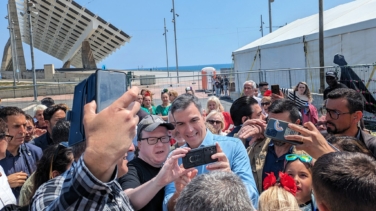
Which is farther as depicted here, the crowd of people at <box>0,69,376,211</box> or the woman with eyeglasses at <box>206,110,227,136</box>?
the woman with eyeglasses at <box>206,110,227,136</box>

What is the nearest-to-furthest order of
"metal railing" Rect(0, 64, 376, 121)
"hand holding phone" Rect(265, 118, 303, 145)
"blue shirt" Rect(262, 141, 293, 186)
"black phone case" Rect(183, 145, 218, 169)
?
1. "black phone case" Rect(183, 145, 218, 169)
2. "hand holding phone" Rect(265, 118, 303, 145)
3. "blue shirt" Rect(262, 141, 293, 186)
4. "metal railing" Rect(0, 64, 376, 121)

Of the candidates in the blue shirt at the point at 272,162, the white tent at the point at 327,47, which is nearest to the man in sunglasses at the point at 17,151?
the blue shirt at the point at 272,162

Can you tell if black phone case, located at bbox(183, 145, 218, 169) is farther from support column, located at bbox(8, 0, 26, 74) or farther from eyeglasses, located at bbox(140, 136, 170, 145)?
support column, located at bbox(8, 0, 26, 74)

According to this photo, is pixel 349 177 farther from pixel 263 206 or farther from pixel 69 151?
pixel 69 151

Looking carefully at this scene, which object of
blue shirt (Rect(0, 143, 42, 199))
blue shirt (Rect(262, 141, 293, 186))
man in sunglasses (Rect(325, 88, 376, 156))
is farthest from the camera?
blue shirt (Rect(0, 143, 42, 199))

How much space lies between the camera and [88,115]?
3.76ft

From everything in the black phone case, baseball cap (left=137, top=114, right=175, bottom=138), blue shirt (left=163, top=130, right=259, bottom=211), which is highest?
baseball cap (left=137, top=114, right=175, bottom=138)

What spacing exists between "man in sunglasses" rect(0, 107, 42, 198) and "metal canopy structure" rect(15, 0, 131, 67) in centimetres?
3710

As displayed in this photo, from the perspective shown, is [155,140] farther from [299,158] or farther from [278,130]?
[299,158]

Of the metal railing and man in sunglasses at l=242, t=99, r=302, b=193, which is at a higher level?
the metal railing

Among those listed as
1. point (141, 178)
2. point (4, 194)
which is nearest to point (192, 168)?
point (141, 178)

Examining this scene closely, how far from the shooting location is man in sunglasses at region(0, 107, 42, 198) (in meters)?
3.70

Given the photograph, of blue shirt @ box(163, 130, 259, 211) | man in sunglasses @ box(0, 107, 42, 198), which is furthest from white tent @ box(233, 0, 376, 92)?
man in sunglasses @ box(0, 107, 42, 198)

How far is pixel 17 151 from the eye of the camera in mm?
3840
